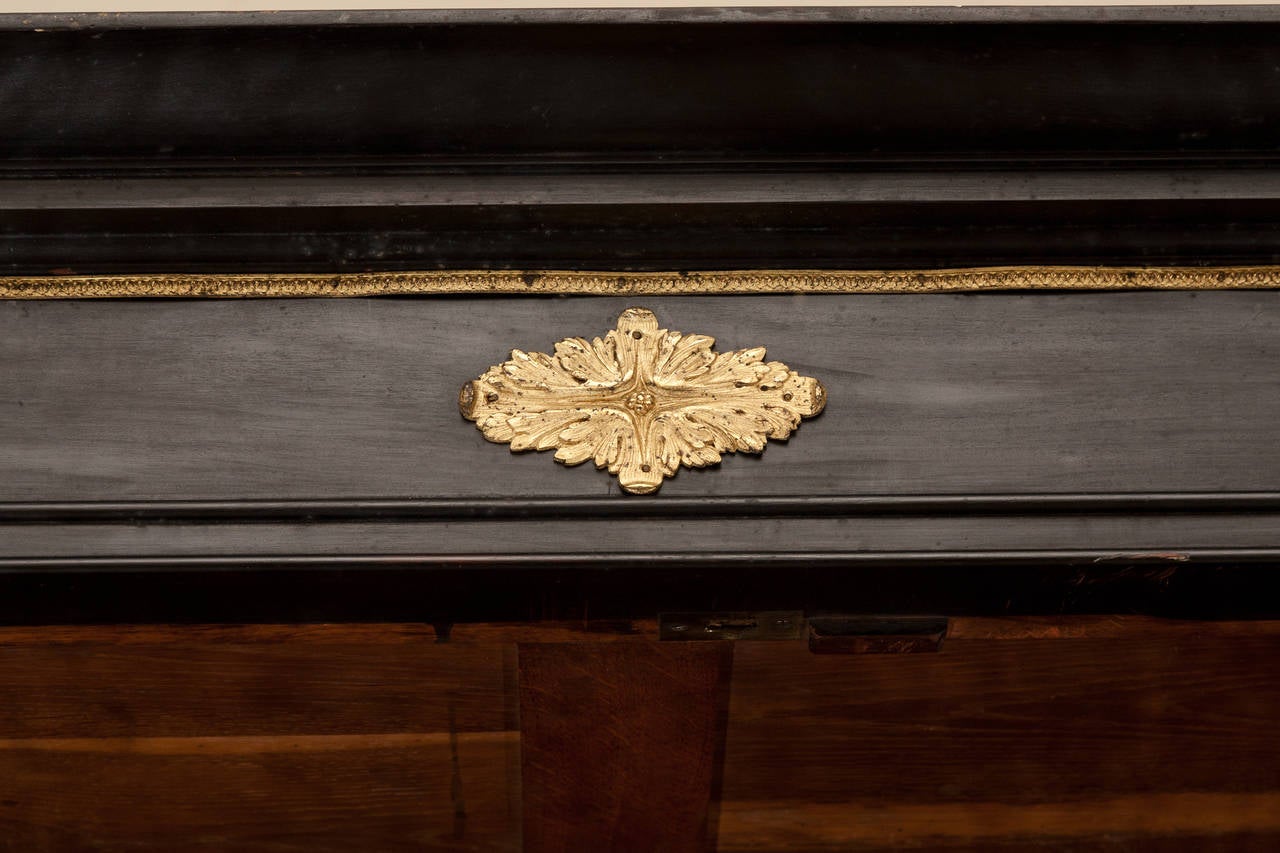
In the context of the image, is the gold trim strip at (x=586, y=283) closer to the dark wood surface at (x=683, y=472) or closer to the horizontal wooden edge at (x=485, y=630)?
the dark wood surface at (x=683, y=472)

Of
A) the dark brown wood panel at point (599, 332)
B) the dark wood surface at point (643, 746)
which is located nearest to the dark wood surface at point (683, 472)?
the dark brown wood panel at point (599, 332)

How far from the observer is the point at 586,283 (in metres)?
0.84

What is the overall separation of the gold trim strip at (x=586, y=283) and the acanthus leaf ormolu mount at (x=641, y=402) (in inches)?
1.8

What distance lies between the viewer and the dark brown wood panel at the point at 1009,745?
1.04m

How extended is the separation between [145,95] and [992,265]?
64cm

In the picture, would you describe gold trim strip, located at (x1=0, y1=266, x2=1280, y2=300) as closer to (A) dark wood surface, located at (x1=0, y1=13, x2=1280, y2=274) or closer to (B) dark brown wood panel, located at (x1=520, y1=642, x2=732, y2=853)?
(A) dark wood surface, located at (x1=0, y1=13, x2=1280, y2=274)

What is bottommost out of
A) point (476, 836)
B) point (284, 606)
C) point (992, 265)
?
point (476, 836)

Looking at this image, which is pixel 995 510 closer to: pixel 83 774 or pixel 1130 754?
pixel 1130 754

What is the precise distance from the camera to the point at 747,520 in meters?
0.78

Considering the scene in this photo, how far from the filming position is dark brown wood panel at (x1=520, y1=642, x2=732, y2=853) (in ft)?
3.16

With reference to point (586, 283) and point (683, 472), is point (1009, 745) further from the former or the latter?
point (586, 283)

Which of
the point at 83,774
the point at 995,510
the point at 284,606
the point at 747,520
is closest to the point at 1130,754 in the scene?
the point at 995,510

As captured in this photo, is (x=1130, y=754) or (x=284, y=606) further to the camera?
(x=1130, y=754)

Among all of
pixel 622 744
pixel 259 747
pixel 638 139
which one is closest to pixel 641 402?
pixel 638 139
